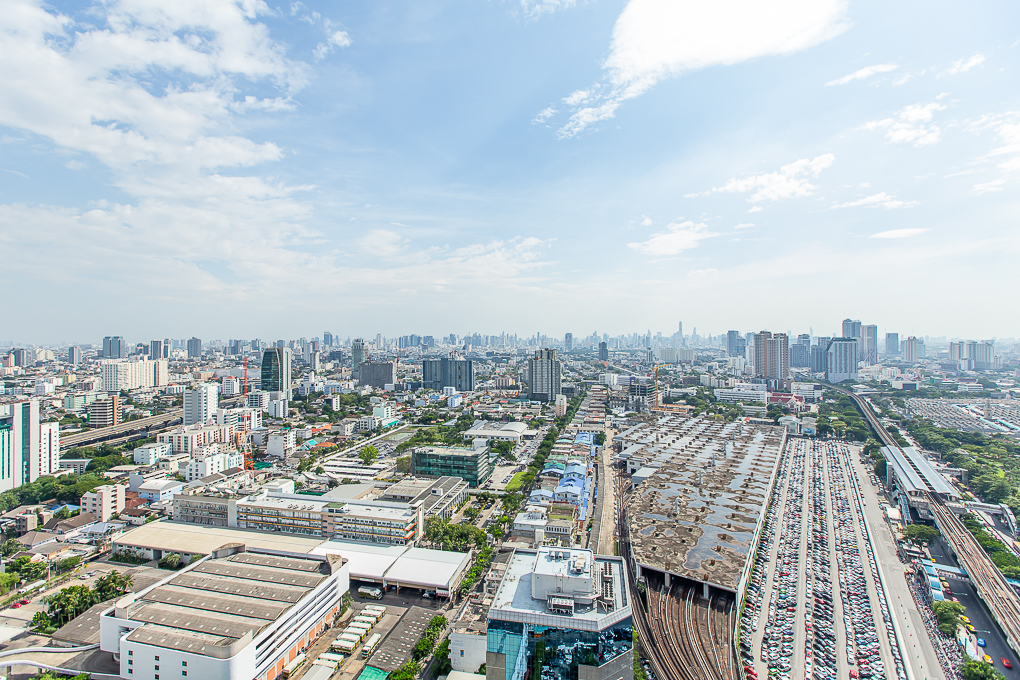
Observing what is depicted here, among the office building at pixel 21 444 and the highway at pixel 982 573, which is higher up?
the office building at pixel 21 444

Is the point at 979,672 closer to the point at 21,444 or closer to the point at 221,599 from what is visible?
the point at 221,599

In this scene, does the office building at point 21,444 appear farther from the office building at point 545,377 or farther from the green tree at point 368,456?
the office building at point 545,377

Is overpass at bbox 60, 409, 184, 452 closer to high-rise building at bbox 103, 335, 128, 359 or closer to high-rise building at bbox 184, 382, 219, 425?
high-rise building at bbox 184, 382, 219, 425

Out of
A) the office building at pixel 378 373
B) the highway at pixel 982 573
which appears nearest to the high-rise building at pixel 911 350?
the highway at pixel 982 573

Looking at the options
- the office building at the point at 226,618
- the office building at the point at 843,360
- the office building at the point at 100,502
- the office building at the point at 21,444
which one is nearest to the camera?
the office building at the point at 226,618

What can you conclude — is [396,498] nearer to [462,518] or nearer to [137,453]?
[462,518]

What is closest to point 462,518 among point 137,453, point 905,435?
point 137,453

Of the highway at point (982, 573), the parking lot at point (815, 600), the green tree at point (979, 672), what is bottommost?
the parking lot at point (815, 600)

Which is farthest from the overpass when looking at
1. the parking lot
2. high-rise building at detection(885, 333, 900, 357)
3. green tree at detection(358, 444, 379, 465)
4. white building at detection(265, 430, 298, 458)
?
high-rise building at detection(885, 333, 900, 357)
